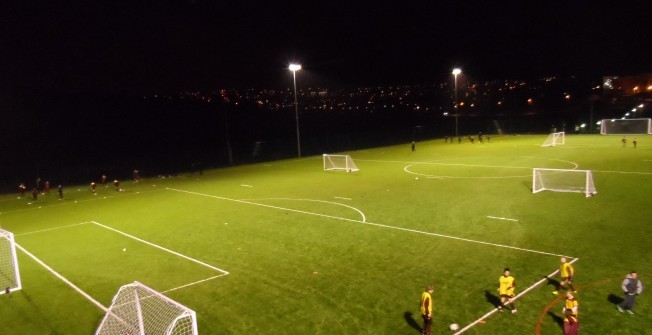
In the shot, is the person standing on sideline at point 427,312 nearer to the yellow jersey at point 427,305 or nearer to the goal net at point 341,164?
the yellow jersey at point 427,305

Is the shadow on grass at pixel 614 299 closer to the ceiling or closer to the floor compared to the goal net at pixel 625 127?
A: closer to the floor

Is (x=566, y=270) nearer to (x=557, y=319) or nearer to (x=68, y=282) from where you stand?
(x=557, y=319)

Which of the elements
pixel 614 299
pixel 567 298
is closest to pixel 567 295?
pixel 567 298

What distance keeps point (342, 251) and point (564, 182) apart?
17.4 meters

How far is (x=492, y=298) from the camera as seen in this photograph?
1161cm

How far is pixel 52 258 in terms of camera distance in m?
17.4

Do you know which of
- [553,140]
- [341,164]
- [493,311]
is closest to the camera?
[493,311]

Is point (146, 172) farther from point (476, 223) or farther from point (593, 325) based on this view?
point (593, 325)

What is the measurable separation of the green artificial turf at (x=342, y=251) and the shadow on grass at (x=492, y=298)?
0.23 feet

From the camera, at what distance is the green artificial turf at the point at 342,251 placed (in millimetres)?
11141

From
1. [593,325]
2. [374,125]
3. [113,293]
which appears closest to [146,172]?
[113,293]

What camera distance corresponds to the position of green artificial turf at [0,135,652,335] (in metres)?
11.1

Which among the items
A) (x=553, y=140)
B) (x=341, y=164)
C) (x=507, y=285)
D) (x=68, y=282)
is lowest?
(x=68, y=282)

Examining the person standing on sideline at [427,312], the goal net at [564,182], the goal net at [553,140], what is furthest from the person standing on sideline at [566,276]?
the goal net at [553,140]
